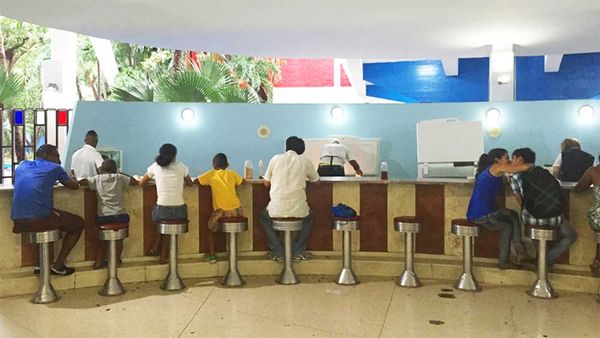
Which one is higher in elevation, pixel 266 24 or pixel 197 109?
pixel 266 24

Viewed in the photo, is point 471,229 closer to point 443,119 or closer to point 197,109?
point 443,119

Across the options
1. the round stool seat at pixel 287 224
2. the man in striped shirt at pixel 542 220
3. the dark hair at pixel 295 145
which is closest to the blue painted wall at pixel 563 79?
the man in striped shirt at pixel 542 220

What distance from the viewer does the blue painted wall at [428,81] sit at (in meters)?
14.4

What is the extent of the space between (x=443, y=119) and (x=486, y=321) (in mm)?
5119

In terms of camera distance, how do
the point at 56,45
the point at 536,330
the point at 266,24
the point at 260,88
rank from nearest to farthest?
the point at 536,330 → the point at 266,24 → the point at 56,45 → the point at 260,88

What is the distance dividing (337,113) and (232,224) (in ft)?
15.5

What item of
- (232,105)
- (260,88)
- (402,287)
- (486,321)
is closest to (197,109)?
(232,105)

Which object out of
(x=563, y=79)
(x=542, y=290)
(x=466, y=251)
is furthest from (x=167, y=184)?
(x=563, y=79)

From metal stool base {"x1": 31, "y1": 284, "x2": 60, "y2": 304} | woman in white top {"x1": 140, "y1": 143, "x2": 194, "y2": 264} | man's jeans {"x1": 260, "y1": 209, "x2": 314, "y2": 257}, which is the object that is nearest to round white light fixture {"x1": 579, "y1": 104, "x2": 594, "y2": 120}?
man's jeans {"x1": 260, "y1": 209, "x2": 314, "y2": 257}

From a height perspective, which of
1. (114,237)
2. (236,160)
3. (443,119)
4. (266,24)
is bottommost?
(114,237)

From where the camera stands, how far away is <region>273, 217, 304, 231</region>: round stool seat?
6.44 metres

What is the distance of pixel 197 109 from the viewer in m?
10.3

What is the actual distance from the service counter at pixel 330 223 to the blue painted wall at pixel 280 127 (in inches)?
133

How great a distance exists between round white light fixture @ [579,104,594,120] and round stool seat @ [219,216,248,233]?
249 inches
